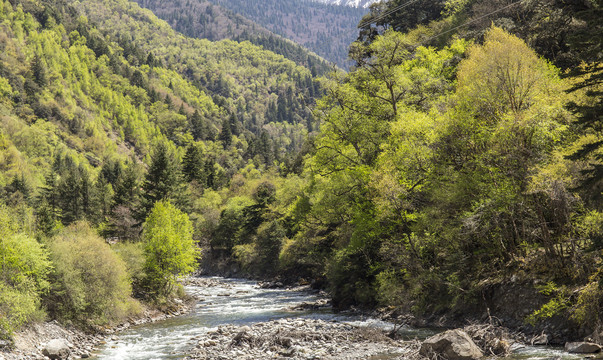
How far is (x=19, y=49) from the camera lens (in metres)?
172

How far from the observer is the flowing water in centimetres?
2176

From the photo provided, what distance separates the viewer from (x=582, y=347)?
46.3 ft

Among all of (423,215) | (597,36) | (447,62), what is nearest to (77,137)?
(447,62)

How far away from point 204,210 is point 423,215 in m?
69.2

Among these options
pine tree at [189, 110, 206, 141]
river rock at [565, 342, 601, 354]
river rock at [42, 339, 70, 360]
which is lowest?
river rock at [42, 339, 70, 360]

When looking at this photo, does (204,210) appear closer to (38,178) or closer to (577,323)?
(38,178)

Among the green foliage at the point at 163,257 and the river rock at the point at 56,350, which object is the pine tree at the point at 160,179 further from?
the river rock at the point at 56,350

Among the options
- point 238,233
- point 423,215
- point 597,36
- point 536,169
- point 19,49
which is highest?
point 19,49

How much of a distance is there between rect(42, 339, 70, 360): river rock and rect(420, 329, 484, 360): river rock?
16231 mm

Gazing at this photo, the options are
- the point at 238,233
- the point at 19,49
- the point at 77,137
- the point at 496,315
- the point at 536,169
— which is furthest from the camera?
the point at 19,49

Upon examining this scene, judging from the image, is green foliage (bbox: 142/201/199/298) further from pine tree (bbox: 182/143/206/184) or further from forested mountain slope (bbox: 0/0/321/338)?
pine tree (bbox: 182/143/206/184)

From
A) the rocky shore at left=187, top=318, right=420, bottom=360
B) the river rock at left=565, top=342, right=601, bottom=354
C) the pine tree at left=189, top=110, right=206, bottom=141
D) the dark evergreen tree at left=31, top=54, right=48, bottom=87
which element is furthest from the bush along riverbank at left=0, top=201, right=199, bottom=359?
the pine tree at left=189, top=110, right=206, bottom=141

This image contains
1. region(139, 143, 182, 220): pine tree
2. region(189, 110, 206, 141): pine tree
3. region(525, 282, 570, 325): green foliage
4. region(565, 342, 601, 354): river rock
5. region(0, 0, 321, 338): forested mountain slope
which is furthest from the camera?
region(189, 110, 206, 141): pine tree

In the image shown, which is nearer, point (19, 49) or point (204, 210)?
point (204, 210)
